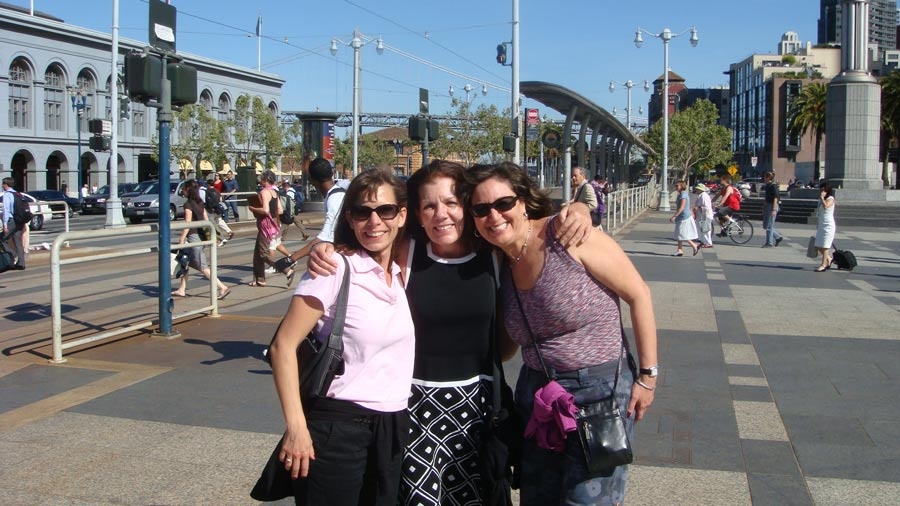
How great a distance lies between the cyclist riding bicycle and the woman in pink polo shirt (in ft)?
62.7

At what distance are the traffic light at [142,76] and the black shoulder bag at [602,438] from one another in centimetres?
645

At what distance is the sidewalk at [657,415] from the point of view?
14.9 feet

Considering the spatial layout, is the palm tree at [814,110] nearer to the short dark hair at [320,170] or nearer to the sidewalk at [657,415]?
the sidewalk at [657,415]

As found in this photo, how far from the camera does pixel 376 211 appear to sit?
2.87 meters

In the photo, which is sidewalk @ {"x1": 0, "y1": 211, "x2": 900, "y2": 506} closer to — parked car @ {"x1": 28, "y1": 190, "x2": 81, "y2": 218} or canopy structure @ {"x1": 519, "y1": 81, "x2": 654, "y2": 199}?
canopy structure @ {"x1": 519, "y1": 81, "x2": 654, "y2": 199}

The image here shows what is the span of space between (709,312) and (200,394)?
6.20 m

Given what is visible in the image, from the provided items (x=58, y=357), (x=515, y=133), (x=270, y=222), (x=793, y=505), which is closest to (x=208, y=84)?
(x=515, y=133)

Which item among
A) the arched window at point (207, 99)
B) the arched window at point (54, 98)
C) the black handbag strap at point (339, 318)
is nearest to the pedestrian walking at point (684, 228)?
the black handbag strap at point (339, 318)

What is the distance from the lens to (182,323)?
928 cm

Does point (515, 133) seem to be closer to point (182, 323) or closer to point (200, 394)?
point (182, 323)

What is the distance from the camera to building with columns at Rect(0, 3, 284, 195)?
49594 mm

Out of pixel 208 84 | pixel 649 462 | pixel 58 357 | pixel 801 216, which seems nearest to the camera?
pixel 649 462

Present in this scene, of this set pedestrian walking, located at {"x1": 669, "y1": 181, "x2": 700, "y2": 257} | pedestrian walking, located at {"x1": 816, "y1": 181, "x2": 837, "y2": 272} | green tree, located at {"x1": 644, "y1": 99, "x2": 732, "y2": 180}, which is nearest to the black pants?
pedestrian walking, located at {"x1": 816, "y1": 181, "x2": 837, "y2": 272}

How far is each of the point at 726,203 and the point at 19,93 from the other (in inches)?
1726
